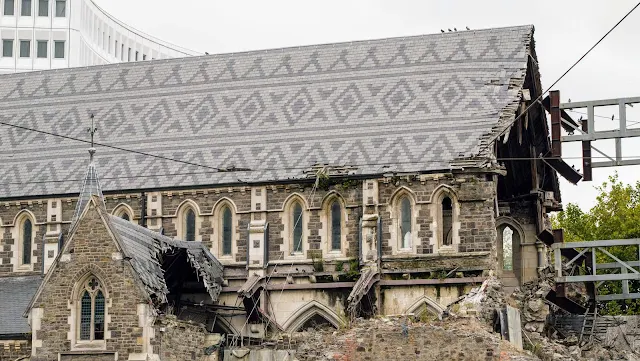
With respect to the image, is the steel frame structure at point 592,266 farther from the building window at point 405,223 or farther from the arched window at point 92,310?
the arched window at point 92,310

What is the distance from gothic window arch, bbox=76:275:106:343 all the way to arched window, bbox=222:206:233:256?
7.30 m

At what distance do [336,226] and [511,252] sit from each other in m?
8.89

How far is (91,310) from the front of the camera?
1567 inches

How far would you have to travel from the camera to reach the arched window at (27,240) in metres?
48.4

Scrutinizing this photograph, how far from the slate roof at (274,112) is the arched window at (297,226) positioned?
41.8 inches

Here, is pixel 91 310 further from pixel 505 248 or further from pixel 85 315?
pixel 505 248

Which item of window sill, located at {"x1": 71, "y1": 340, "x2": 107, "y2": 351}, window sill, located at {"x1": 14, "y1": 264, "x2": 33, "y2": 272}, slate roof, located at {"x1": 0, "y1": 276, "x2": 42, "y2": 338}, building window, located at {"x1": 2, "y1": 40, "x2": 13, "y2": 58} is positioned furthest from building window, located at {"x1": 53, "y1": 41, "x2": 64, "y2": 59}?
window sill, located at {"x1": 71, "y1": 340, "x2": 107, "y2": 351}

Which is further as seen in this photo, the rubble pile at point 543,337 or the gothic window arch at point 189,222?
the gothic window arch at point 189,222

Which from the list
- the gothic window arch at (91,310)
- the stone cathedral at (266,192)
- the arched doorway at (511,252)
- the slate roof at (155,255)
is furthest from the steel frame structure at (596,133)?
the gothic window arch at (91,310)

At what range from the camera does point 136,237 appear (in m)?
41.1

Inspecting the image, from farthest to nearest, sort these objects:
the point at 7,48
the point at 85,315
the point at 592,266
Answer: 1. the point at 7,48
2. the point at 592,266
3. the point at 85,315

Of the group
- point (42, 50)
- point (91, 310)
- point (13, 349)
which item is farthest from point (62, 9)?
point (91, 310)

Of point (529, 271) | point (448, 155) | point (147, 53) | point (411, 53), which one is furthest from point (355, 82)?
point (147, 53)

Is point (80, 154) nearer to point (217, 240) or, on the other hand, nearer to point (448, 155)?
point (217, 240)
